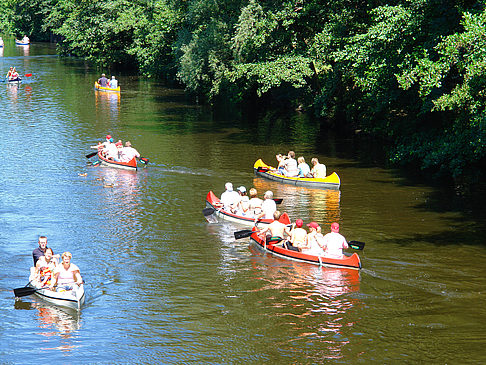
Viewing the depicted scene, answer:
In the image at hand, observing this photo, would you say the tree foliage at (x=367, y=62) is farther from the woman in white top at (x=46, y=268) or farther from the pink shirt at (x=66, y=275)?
the woman in white top at (x=46, y=268)

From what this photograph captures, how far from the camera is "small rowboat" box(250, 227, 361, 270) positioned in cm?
1800

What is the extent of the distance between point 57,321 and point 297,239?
750 centimetres

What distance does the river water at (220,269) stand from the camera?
14219 millimetres

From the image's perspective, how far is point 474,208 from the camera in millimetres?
23766

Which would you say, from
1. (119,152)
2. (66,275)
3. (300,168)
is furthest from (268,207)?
(119,152)

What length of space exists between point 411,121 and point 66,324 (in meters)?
20.3

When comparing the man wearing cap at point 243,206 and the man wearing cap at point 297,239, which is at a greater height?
the man wearing cap at point 243,206

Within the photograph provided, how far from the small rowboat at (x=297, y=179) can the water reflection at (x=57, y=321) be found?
45.1ft

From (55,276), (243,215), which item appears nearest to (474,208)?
(243,215)

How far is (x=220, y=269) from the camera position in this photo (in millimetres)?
18406

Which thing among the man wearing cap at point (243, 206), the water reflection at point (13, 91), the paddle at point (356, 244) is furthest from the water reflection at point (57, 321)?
the water reflection at point (13, 91)

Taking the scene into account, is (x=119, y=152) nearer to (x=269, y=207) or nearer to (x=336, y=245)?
(x=269, y=207)

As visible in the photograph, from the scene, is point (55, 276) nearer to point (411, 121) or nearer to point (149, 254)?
point (149, 254)

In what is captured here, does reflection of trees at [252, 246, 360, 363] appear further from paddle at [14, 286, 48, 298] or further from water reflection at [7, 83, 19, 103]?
water reflection at [7, 83, 19, 103]
